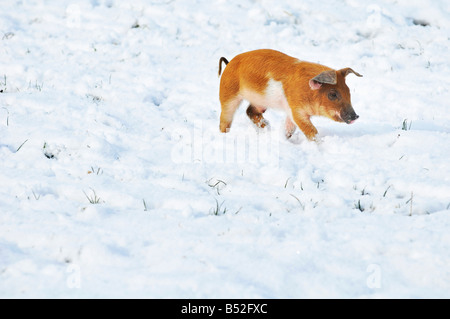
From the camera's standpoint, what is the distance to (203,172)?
3.66 metres

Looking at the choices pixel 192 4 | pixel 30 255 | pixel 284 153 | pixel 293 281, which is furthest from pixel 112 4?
pixel 293 281

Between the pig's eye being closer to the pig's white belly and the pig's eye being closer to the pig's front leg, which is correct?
the pig's front leg

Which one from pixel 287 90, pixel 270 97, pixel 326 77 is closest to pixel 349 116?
pixel 326 77

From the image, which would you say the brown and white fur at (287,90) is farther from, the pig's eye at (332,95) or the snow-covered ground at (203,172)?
the snow-covered ground at (203,172)

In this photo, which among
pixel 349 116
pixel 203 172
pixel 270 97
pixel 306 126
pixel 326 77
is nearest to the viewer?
pixel 203 172

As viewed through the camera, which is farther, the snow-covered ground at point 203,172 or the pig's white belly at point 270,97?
the pig's white belly at point 270,97

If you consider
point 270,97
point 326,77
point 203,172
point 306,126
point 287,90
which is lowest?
point 203,172

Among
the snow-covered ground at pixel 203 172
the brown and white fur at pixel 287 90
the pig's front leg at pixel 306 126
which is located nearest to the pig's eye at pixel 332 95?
the brown and white fur at pixel 287 90

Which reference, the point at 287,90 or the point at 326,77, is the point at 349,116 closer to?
the point at 326,77

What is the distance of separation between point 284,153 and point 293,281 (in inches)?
72.3

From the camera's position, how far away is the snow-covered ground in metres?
2.35

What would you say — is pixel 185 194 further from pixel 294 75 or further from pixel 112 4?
pixel 112 4

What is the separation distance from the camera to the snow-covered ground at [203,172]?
2350 mm

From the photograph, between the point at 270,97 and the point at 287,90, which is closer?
the point at 287,90
